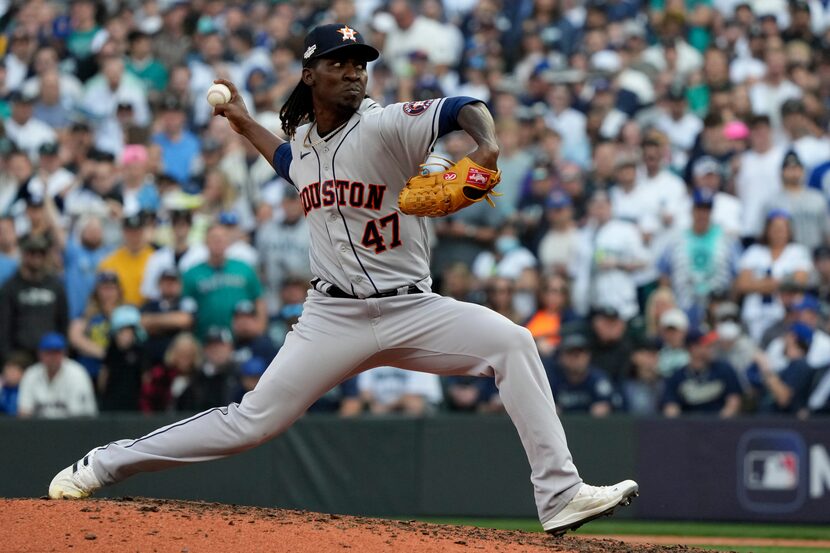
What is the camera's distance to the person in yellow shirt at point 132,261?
34.9ft

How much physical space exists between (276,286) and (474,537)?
5908 millimetres

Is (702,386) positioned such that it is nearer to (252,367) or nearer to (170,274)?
(252,367)

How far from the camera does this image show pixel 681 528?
9.30 m

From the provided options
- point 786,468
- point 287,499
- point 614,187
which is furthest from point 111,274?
point 786,468

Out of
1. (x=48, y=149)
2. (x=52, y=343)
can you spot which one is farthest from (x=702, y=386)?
(x=48, y=149)

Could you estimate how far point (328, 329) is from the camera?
17.8 ft

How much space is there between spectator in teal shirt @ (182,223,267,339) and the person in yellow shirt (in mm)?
453

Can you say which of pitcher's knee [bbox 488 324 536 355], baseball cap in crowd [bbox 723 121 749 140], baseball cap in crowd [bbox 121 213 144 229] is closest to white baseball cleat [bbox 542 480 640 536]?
pitcher's knee [bbox 488 324 536 355]

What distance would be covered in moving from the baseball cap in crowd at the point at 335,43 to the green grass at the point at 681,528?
168 inches

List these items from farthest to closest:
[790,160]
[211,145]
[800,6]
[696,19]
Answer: [696,19] → [800,6] → [211,145] → [790,160]

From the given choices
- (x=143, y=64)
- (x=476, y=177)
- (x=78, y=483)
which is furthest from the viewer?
(x=143, y=64)

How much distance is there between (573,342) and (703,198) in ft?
5.93

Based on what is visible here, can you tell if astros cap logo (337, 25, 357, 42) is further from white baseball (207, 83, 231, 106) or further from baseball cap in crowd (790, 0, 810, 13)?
baseball cap in crowd (790, 0, 810, 13)

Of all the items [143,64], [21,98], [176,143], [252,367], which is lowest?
[252,367]
